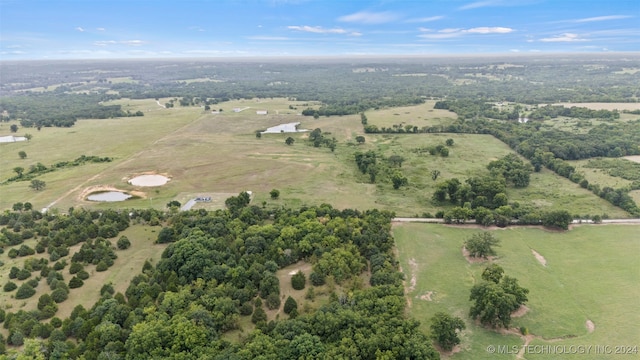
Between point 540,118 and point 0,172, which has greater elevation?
point 540,118

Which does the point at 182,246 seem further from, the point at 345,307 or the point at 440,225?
the point at 440,225

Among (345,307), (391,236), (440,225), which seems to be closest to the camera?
(345,307)

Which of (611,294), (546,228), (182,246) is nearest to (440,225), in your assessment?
(546,228)

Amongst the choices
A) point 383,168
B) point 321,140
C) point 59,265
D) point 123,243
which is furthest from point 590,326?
point 321,140

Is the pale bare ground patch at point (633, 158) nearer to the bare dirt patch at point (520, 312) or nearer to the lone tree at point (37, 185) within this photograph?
the bare dirt patch at point (520, 312)

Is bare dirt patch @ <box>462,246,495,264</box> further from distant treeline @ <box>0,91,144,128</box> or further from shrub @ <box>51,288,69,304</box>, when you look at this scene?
distant treeline @ <box>0,91,144,128</box>

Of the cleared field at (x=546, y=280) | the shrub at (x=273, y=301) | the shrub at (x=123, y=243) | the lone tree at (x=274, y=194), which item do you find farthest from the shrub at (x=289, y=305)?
the lone tree at (x=274, y=194)

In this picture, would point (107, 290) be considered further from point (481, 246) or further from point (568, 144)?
point (568, 144)

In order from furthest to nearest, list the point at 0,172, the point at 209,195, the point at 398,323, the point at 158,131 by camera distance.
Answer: the point at 158,131 < the point at 0,172 < the point at 209,195 < the point at 398,323
